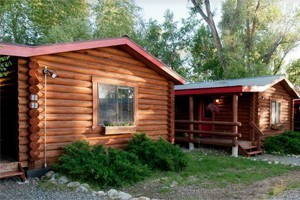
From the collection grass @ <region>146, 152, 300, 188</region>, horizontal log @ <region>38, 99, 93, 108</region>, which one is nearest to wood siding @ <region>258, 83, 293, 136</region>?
grass @ <region>146, 152, 300, 188</region>

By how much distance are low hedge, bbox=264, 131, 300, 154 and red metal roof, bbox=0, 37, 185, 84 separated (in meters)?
5.21

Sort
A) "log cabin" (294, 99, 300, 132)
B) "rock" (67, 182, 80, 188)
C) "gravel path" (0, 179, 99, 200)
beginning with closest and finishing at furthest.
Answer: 1. "gravel path" (0, 179, 99, 200)
2. "rock" (67, 182, 80, 188)
3. "log cabin" (294, 99, 300, 132)

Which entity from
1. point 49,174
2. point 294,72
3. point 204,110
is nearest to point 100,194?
point 49,174

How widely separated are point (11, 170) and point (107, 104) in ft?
9.49

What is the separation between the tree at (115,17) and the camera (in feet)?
68.3

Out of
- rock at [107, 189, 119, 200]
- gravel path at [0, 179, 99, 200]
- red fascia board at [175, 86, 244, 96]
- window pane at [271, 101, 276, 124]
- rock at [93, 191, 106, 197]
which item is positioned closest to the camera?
gravel path at [0, 179, 99, 200]

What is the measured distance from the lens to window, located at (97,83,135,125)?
7.95 metres

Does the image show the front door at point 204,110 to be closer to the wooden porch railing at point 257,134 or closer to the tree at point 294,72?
the wooden porch railing at point 257,134

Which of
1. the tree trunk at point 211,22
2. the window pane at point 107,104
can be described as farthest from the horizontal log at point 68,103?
the tree trunk at point 211,22

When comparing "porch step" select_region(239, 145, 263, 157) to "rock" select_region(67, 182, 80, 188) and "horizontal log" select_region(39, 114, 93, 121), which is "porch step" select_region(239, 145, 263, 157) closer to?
"horizontal log" select_region(39, 114, 93, 121)

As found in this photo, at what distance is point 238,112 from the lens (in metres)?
12.9

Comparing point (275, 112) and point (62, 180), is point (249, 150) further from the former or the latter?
point (62, 180)

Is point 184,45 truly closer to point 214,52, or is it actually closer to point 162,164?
point 214,52

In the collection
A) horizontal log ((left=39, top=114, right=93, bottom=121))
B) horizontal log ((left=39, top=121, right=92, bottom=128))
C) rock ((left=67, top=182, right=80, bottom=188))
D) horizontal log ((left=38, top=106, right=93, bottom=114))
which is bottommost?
rock ((left=67, top=182, right=80, bottom=188))
